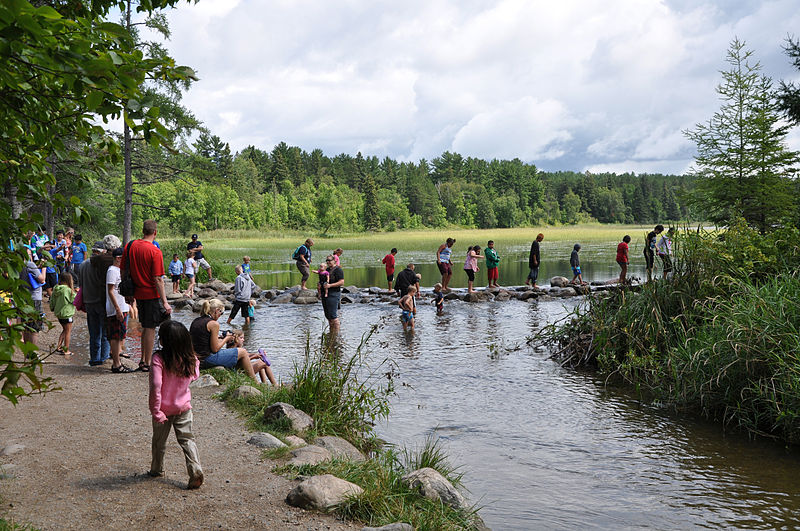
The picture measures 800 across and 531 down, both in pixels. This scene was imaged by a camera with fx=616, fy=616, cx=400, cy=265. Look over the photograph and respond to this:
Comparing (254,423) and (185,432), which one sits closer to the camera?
(185,432)

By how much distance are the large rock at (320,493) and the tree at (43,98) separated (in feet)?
8.72

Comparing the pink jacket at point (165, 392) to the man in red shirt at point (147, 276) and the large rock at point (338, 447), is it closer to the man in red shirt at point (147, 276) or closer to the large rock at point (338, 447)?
the large rock at point (338, 447)

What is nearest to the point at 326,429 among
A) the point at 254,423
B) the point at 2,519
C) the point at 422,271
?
the point at 254,423

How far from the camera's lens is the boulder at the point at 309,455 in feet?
20.1

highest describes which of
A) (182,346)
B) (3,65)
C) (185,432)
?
(3,65)

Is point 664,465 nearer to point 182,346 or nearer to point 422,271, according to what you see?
point 182,346

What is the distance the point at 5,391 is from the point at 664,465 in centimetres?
706

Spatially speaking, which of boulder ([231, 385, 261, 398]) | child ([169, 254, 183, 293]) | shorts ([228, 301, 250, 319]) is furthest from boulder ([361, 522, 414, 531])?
child ([169, 254, 183, 293])

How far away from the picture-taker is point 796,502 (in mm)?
6309

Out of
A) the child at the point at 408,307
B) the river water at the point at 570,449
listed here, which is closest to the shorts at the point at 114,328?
the river water at the point at 570,449

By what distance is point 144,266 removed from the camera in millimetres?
9305

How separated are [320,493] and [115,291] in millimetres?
6157

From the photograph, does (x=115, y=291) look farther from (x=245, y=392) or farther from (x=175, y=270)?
(x=175, y=270)

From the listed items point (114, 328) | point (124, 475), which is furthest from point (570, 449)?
point (114, 328)
